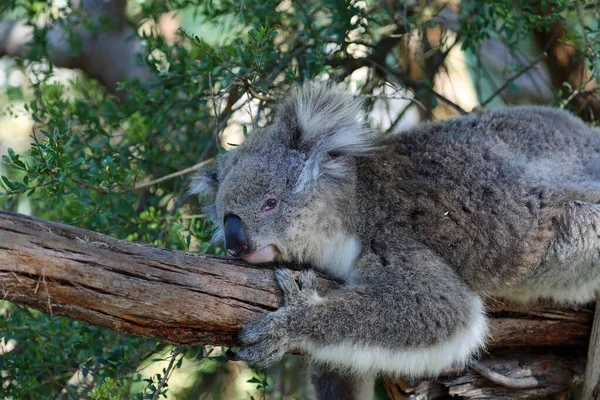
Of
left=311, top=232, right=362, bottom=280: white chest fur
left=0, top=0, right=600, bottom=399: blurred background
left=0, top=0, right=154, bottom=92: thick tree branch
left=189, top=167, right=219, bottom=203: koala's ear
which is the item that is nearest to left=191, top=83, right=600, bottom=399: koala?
left=311, top=232, right=362, bottom=280: white chest fur

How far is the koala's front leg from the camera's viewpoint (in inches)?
110

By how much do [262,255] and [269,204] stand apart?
0.87 ft

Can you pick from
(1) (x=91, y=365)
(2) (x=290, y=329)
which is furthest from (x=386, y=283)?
(1) (x=91, y=365)

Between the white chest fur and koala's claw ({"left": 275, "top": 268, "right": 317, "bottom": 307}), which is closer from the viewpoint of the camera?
koala's claw ({"left": 275, "top": 268, "right": 317, "bottom": 307})

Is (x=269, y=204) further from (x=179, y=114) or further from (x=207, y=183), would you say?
(x=179, y=114)

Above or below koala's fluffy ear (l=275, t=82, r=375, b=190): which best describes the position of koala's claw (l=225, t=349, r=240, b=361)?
below

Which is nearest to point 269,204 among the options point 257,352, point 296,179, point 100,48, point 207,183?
point 296,179

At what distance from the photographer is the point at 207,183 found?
3666 mm

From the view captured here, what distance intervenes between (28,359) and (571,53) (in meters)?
4.83

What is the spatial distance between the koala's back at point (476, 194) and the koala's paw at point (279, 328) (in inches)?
21.4

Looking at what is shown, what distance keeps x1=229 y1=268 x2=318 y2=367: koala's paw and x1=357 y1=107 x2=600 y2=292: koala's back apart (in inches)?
21.4

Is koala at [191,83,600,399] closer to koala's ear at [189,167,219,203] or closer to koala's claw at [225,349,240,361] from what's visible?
koala's ear at [189,167,219,203]

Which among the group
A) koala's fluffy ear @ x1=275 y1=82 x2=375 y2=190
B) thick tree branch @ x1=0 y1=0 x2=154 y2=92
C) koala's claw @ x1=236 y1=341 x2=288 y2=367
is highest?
thick tree branch @ x1=0 y1=0 x2=154 y2=92

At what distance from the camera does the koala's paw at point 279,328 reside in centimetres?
271
